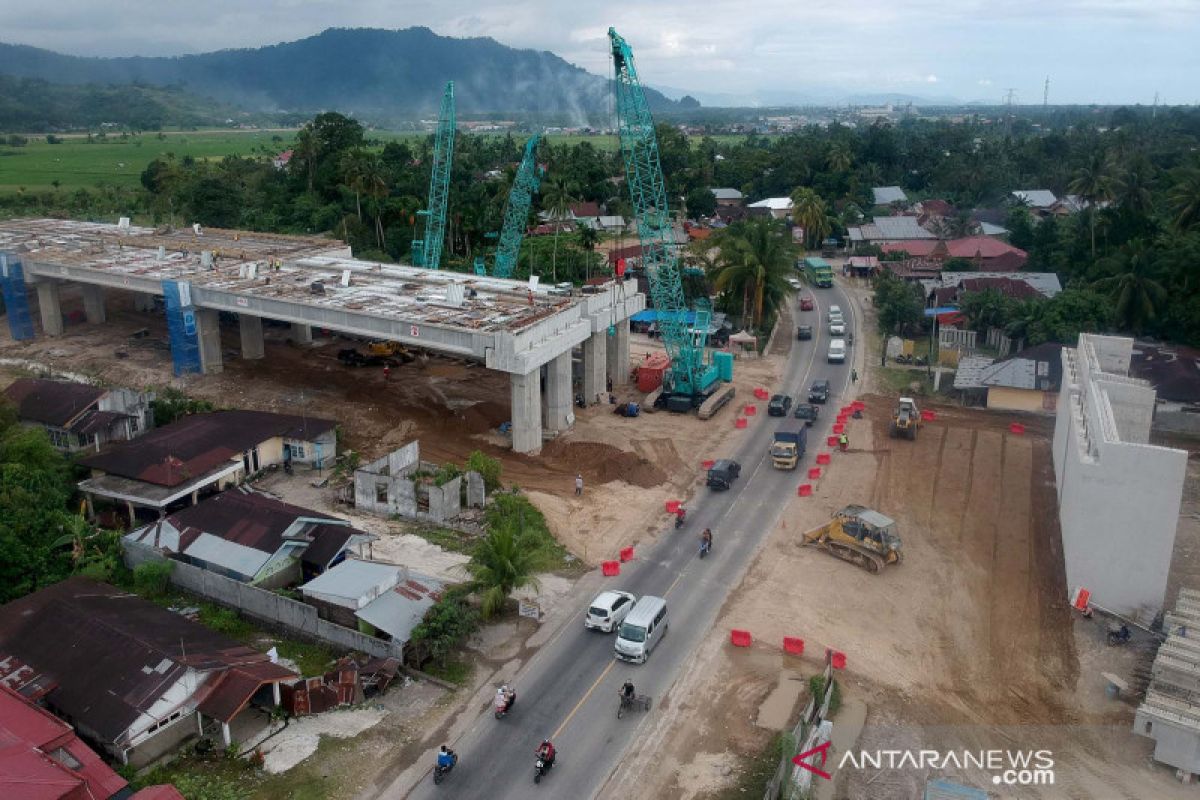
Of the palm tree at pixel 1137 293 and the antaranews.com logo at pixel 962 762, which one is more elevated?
the palm tree at pixel 1137 293

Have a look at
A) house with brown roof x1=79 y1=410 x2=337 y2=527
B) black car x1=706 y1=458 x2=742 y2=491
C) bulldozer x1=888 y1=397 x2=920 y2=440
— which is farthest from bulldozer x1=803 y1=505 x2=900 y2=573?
house with brown roof x1=79 y1=410 x2=337 y2=527

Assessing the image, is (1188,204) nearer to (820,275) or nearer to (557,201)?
(820,275)

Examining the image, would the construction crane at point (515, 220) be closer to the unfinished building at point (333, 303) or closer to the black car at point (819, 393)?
the unfinished building at point (333, 303)

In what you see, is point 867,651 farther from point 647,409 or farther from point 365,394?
point 365,394

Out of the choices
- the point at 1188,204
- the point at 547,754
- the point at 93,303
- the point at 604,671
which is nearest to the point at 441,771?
the point at 547,754

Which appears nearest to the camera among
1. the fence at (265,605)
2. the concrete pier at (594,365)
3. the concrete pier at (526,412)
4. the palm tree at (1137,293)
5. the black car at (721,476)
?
the fence at (265,605)

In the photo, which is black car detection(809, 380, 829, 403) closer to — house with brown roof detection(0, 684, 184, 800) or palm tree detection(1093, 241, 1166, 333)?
palm tree detection(1093, 241, 1166, 333)

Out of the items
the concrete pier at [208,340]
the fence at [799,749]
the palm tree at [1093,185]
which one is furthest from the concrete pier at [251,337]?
the palm tree at [1093,185]
